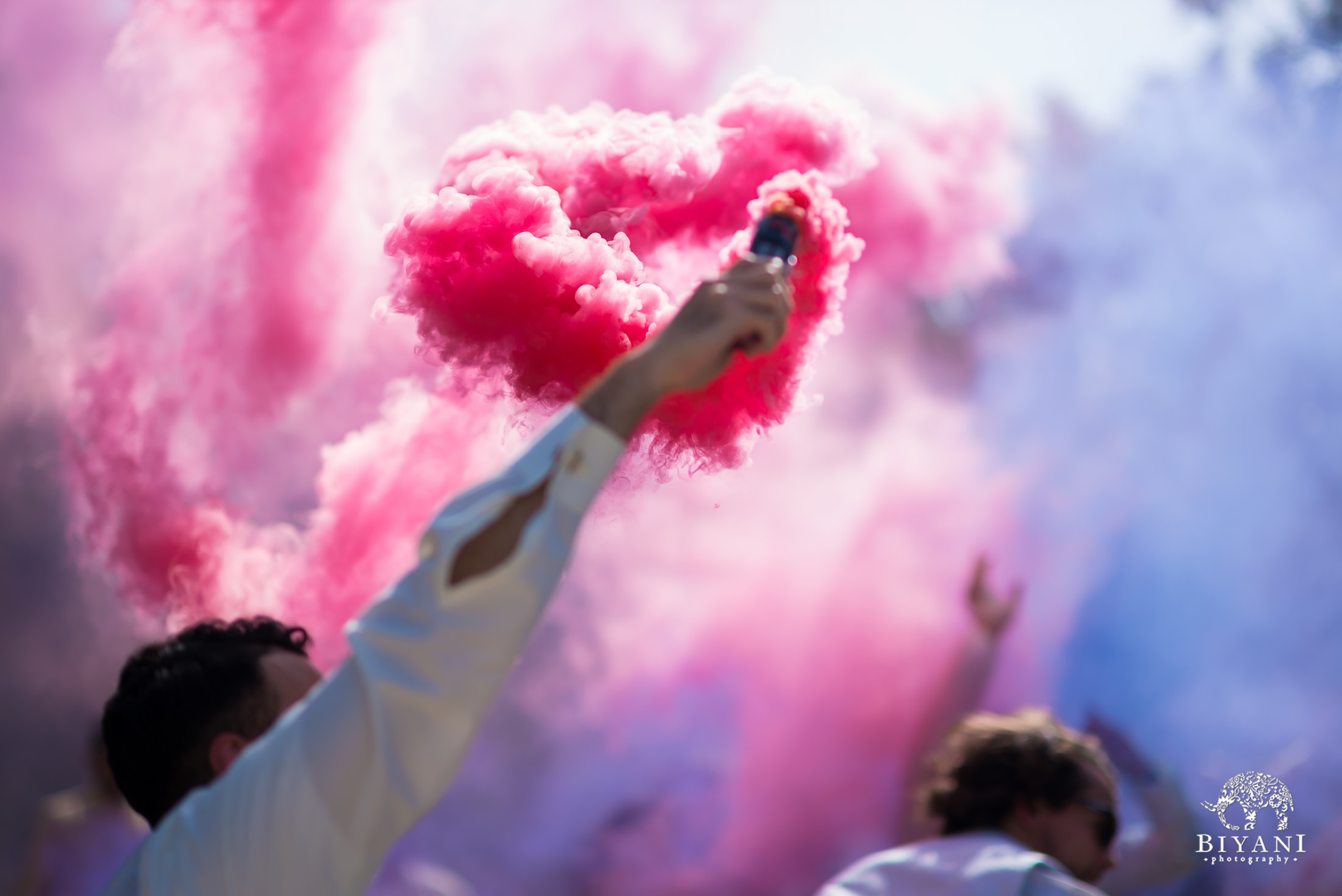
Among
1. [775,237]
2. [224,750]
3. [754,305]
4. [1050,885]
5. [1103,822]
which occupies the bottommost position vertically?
[1050,885]

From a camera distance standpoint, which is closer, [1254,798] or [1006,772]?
[1006,772]

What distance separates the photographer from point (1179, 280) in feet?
20.1

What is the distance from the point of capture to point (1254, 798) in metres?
5.29

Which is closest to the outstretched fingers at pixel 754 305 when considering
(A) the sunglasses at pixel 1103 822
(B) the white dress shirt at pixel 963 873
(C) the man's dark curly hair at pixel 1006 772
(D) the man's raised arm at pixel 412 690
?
(D) the man's raised arm at pixel 412 690

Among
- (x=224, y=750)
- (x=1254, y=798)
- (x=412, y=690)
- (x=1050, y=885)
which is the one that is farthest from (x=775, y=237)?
(x=1254, y=798)

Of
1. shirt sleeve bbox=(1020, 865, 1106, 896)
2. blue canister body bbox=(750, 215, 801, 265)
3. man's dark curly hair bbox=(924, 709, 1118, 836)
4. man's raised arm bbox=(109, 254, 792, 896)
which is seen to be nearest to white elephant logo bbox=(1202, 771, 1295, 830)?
man's dark curly hair bbox=(924, 709, 1118, 836)

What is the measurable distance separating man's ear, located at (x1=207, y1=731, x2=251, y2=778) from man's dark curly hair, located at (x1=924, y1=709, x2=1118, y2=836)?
1986 millimetres

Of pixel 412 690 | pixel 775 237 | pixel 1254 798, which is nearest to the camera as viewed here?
pixel 412 690

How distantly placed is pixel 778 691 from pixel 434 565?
5.03 metres

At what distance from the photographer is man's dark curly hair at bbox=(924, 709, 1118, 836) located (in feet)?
8.32

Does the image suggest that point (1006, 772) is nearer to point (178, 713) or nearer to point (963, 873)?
point (963, 873)

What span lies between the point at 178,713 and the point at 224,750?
96mm

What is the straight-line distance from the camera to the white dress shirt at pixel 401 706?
104 cm

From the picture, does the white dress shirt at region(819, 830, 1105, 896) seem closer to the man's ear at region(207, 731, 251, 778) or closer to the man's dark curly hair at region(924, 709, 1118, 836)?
the man's dark curly hair at region(924, 709, 1118, 836)
